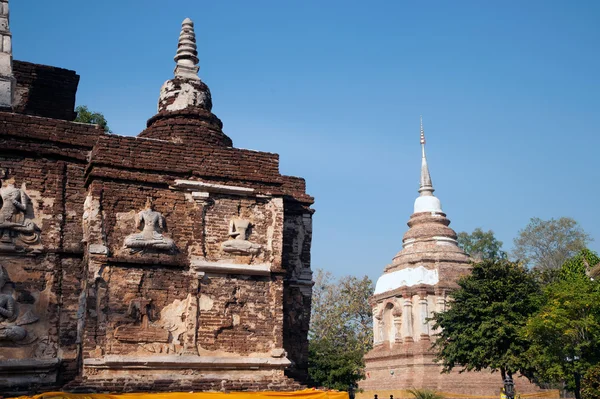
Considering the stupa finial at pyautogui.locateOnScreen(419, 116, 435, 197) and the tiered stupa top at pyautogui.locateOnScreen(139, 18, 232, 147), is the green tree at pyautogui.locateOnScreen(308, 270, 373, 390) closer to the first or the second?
the stupa finial at pyautogui.locateOnScreen(419, 116, 435, 197)

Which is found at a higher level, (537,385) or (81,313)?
(81,313)

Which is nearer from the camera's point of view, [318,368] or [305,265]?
[305,265]

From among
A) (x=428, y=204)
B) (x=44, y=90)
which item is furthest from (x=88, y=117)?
(x=428, y=204)

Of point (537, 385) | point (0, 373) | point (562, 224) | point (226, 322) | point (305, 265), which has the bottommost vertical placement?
point (537, 385)

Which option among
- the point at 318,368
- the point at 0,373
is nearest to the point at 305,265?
the point at 0,373

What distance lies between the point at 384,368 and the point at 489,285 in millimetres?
13486

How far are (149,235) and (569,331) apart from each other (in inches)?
522

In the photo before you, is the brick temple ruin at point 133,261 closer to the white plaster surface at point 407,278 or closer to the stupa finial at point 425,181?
the white plaster surface at point 407,278

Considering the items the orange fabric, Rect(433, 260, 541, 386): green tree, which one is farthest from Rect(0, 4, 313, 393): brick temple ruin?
the orange fabric

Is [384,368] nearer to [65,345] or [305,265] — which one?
[305,265]

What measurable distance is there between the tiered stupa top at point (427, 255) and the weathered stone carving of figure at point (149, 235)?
2586 centimetres

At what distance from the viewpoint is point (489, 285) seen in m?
24.6

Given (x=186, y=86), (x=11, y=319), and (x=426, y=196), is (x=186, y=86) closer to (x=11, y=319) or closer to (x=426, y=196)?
(x=11, y=319)

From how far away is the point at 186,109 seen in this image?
13.5 metres
